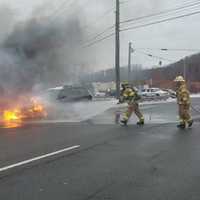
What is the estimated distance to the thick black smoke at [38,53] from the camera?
60.5 ft

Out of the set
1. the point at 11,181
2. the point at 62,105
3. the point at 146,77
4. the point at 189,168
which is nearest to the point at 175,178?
the point at 189,168

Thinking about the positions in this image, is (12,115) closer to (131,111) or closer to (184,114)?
(131,111)

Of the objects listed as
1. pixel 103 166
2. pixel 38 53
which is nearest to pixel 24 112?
pixel 38 53

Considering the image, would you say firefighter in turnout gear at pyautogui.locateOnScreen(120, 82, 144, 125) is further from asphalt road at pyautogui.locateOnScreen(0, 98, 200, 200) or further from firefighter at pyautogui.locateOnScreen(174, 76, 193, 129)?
asphalt road at pyautogui.locateOnScreen(0, 98, 200, 200)

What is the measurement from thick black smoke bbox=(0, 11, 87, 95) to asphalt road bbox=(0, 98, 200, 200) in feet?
22.0

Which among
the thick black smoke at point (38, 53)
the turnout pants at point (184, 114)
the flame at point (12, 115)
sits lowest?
the flame at point (12, 115)

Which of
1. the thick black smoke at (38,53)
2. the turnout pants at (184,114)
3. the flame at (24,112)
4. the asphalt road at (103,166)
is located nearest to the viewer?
the asphalt road at (103,166)

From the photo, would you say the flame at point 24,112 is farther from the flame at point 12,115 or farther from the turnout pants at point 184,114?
the turnout pants at point 184,114

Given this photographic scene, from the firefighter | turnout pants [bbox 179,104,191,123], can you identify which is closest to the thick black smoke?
the firefighter

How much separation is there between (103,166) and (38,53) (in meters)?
12.4

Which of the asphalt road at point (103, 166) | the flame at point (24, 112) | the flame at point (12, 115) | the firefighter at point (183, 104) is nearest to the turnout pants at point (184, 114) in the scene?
the firefighter at point (183, 104)

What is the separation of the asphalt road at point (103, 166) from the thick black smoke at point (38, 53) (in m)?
6.72

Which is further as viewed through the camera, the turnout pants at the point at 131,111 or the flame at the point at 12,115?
the flame at the point at 12,115

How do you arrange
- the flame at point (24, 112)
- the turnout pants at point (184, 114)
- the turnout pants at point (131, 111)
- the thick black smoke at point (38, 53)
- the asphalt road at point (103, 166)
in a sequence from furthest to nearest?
the flame at point (24, 112)
the thick black smoke at point (38, 53)
the turnout pants at point (131, 111)
the turnout pants at point (184, 114)
the asphalt road at point (103, 166)
